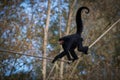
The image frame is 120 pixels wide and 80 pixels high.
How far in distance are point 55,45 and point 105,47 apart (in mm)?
2576

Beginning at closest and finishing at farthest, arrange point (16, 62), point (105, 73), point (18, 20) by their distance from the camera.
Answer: point (16, 62)
point (18, 20)
point (105, 73)

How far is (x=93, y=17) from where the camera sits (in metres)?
13.8

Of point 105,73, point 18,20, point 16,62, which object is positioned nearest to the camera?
point 16,62

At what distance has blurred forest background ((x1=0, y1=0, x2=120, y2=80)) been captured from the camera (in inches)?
470

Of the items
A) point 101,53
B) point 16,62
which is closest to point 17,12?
point 16,62

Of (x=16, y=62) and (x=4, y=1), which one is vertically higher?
(x=4, y=1)

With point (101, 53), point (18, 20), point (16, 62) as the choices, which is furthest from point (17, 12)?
point (101, 53)

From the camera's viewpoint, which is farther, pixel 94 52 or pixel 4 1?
pixel 94 52

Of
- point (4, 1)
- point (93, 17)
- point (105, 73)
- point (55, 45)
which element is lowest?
point (105, 73)

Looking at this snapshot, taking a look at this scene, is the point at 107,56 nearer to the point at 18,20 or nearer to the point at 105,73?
the point at 105,73

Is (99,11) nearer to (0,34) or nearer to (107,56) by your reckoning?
(107,56)

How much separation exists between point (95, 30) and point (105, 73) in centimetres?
213

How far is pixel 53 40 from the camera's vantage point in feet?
45.1

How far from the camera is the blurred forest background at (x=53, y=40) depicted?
1195 centimetres
